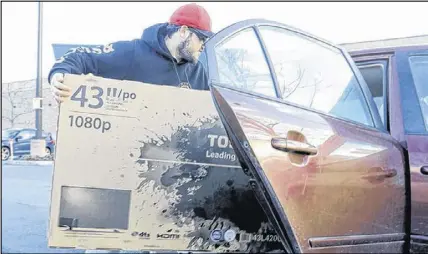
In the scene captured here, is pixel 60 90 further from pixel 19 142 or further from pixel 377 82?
pixel 19 142

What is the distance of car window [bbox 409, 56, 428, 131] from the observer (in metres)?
2.40

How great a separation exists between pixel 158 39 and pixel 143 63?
15 centimetres

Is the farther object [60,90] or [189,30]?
[189,30]

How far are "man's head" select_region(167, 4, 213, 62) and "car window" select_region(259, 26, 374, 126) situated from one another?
0.37 meters

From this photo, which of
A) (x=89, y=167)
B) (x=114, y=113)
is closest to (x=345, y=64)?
(x=114, y=113)

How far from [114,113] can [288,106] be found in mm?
778

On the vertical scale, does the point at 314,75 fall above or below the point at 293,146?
above

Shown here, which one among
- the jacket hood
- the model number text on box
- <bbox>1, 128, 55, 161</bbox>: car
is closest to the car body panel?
the model number text on box

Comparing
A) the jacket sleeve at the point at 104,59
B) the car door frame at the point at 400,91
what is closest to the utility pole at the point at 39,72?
the jacket sleeve at the point at 104,59

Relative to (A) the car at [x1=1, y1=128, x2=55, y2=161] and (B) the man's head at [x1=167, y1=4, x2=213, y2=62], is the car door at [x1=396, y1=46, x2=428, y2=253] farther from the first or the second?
(A) the car at [x1=1, y1=128, x2=55, y2=161]

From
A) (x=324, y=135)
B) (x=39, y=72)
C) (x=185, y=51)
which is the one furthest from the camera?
(x=39, y=72)

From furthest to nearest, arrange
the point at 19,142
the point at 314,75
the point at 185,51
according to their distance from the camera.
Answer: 1. the point at 19,142
2. the point at 185,51
3. the point at 314,75

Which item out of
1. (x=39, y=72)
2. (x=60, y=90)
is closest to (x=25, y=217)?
(x=60, y=90)

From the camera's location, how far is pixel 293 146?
1786 millimetres
